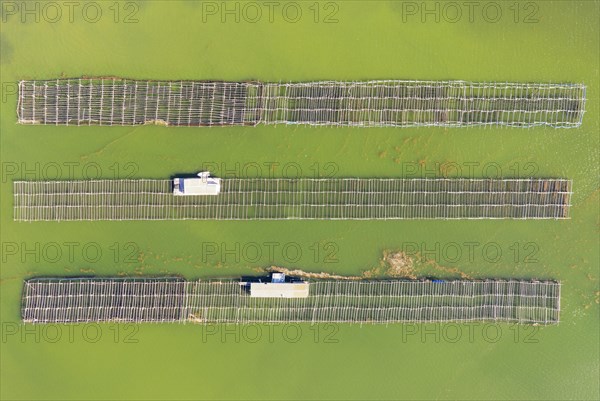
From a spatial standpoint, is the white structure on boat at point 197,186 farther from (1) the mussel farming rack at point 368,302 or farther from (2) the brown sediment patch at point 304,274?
(2) the brown sediment patch at point 304,274

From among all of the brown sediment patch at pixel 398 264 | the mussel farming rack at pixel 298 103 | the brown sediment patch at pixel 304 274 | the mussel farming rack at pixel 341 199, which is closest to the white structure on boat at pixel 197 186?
the mussel farming rack at pixel 341 199

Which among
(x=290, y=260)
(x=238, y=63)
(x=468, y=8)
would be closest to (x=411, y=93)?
(x=468, y=8)

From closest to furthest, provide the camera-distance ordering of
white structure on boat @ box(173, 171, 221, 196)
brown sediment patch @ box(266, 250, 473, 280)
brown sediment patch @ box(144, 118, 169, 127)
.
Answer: white structure on boat @ box(173, 171, 221, 196), brown sediment patch @ box(144, 118, 169, 127), brown sediment patch @ box(266, 250, 473, 280)

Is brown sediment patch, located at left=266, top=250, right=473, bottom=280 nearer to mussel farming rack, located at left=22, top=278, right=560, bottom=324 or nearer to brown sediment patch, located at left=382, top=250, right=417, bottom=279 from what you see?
brown sediment patch, located at left=382, top=250, right=417, bottom=279

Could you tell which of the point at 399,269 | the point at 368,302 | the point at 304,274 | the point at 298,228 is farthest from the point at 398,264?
the point at 298,228

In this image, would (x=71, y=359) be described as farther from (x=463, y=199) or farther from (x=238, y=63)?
(x=463, y=199)

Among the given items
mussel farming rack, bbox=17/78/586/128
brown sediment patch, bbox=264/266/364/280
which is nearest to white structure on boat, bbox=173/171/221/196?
mussel farming rack, bbox=17/78/586/128

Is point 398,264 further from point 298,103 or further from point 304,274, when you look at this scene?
point 298,103
